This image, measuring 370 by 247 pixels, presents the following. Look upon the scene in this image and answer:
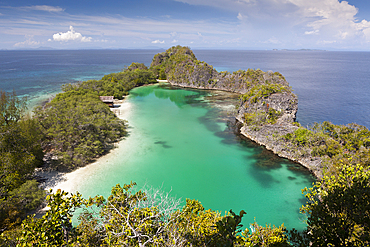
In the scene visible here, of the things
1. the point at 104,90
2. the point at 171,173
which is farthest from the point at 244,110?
the point at 104,90

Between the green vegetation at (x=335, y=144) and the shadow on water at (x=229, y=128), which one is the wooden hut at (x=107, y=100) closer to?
the shadow on water at (x=229, y=128)

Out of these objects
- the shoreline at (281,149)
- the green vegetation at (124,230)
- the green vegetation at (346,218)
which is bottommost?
the shoreline at (281,149)

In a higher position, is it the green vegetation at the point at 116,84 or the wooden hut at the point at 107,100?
the green vegetation at the point at 116,84

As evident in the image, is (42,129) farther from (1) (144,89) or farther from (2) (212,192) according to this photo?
(1) (144,89)

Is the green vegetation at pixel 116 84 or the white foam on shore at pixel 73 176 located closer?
the white foam on shore at pixel 73 176

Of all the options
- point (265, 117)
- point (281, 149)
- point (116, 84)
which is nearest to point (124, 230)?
point (281, 149)

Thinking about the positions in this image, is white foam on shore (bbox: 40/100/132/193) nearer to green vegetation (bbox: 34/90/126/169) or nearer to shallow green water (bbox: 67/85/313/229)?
shallow green water (bbox: 67/85/313/229)

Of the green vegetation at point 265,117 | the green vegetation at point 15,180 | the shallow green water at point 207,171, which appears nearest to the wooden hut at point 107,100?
the shallow green water at point 207,171
